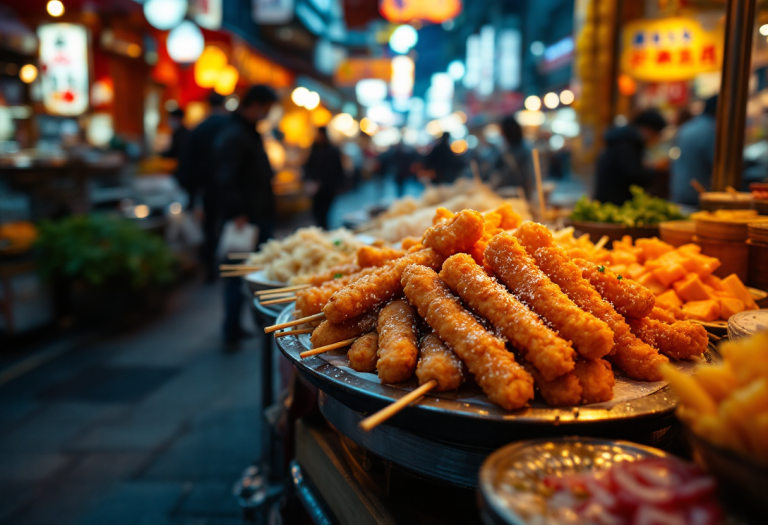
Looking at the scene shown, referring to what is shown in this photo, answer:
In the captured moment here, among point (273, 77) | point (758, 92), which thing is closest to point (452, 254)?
point (758, 92)

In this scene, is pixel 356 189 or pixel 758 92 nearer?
pixel 758 92

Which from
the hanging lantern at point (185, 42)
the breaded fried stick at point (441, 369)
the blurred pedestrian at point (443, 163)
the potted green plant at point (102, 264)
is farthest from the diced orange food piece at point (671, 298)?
the hanging lantern at point (185, 42)

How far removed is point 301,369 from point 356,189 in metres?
31.8

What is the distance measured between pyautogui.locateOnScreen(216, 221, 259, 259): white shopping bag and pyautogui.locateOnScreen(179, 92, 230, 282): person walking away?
1.63 metres

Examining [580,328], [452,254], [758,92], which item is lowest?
[580,328]

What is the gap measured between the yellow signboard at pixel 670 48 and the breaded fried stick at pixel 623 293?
855 centimetres

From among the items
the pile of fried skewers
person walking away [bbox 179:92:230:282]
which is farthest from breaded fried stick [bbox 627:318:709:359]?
person walking away [bbox 179:92:230:282]

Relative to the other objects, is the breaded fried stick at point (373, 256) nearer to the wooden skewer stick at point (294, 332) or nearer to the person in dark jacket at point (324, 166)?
the wooden skewer stick at point (294, 332)

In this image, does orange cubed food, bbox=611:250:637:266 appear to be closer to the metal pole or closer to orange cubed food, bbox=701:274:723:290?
orange cubed food, bbox=701:274:723:290

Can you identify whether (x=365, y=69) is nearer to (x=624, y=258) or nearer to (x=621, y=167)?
(x=621, y=167)

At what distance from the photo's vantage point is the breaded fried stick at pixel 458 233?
1.88 m

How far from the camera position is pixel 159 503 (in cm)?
346

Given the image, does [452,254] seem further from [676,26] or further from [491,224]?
[676,26]

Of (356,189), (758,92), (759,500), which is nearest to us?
(759,500)
